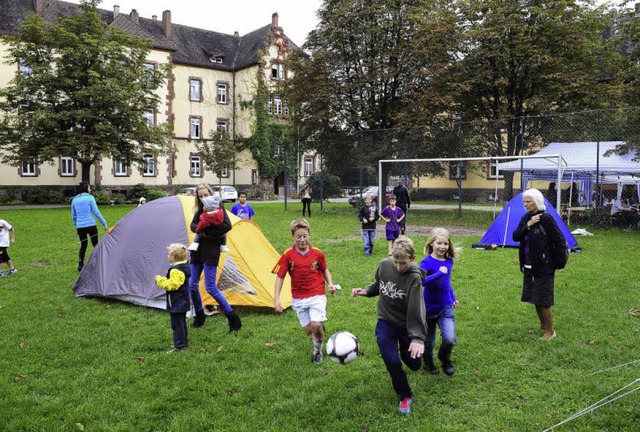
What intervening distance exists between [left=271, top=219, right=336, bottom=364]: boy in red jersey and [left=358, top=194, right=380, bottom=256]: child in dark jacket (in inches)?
257

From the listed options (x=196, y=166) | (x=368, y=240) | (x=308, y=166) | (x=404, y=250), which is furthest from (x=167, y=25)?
(x=404, y=250)

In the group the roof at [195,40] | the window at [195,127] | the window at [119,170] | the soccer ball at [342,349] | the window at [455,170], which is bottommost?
the soccer ball at [342,349]

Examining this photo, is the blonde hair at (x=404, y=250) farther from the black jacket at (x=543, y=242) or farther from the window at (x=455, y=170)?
the window at (x=455, y=170)

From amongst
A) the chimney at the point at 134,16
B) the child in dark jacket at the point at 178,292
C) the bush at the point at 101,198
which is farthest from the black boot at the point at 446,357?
the chimney at the point at 134,16

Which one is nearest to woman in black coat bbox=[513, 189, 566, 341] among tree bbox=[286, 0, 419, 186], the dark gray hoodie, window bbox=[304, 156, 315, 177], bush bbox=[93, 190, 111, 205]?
the dark gray hoodie

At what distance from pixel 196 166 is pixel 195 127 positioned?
3.58 m

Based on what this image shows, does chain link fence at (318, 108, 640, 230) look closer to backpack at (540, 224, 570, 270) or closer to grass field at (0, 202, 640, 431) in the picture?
grass field at (0, 202, 640, 431)

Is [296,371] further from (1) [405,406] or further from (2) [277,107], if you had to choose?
(2) [277,107]

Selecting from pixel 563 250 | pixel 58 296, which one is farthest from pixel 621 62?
pixel 58 296

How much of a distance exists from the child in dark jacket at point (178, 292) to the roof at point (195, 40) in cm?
3883

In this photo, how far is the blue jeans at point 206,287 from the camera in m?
6.41

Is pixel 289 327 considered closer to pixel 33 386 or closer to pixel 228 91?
pixel 33 386

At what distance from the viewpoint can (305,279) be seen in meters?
5.12

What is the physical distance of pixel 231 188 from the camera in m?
41.2
